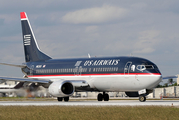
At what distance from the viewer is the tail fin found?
165ft

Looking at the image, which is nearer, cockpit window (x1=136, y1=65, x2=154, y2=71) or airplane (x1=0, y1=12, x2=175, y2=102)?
cockpit window (x1=136, y1=65, x2=154, y2=71)

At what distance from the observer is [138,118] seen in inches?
785

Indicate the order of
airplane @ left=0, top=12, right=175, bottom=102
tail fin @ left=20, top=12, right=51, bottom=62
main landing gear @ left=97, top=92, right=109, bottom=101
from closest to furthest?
1. airplane @ left=0, top=12, right=175, bottom=102
2. main landing gear @ left=97, top=92, right=109, bottom=101
3. tail fin @ left=20, top=12, right=51, bottom=62

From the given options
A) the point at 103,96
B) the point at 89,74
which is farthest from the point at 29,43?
the point at 103,96

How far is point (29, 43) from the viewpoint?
51.3 m

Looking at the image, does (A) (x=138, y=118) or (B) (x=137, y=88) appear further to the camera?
(B) (x=137, y=88)

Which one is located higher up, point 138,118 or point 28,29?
point 28,29

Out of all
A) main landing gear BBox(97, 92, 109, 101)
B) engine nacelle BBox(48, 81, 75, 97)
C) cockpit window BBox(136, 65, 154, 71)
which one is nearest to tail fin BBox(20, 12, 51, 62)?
engine nacelle BBox(48, 81, 75, 97)

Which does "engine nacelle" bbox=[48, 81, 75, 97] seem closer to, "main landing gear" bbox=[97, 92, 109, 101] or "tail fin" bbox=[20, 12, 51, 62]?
"main landing gear" bbox=[97, 92, 109, 101]

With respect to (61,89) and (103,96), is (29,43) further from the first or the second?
(103,96)

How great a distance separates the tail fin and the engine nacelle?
9683 millimetres

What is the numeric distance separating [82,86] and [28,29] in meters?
14.1

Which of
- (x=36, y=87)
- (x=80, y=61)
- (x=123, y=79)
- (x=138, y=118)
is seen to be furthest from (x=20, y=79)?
(x=138, y=118)

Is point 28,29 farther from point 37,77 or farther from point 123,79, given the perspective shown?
point 123,79
